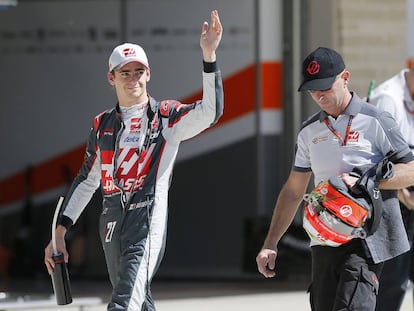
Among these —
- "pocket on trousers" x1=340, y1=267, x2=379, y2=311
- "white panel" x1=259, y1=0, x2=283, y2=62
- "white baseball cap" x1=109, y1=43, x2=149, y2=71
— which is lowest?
"pocket on trousers" x1=340, y1=267, x2=379, y2=311

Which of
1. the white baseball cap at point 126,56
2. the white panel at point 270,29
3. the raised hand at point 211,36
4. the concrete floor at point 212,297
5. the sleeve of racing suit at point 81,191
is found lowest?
the concrete floor at point 212,297

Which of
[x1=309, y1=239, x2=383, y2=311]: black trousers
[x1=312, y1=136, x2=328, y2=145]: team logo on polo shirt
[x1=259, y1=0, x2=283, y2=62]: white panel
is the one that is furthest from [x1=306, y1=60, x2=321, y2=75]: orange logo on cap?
[x1=259, y1=0, x2=283, y2=62]: white panel

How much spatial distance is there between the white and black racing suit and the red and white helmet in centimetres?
70

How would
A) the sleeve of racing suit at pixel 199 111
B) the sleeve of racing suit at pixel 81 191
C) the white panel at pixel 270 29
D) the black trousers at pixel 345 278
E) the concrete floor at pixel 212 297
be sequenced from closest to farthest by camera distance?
the black trousers at pixel 345 278 < the sleeve of racing suit at pixel 199 111 < the sleeve of racing suit at pixel 81 191 < the concrete floor at pixel 212 297 < the white panel at pixel 270 29

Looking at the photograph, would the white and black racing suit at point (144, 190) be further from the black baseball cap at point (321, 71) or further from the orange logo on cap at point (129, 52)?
the black baseball cap at point (321, 71)

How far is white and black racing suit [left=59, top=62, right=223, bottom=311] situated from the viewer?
A: 5379 millimetres

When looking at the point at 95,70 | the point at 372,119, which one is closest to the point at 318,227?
the point at 372,119

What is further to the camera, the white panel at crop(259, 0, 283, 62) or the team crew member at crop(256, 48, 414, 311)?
the white panel at crop(259, 0, 283, 62)

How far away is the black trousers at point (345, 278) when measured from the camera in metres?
5.20

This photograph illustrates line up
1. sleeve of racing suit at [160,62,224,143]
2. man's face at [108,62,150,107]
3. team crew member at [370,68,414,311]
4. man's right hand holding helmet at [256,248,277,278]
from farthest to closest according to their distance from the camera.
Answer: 1. team crew member at [370,68,414,311]
2. man's face at [108,62,150,107]
3. man's right hand holding helmet at [256,248,277,278]
4. sleeve of racing suit at [160,62,224,143]

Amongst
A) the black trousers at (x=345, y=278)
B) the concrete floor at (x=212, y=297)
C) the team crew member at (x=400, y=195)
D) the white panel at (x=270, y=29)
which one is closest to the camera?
the black trousers at (x=345, y=278)

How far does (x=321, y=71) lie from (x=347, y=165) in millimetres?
475

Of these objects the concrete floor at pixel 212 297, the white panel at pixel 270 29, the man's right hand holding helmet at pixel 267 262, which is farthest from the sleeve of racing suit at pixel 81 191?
the white panel at pixel 270 29

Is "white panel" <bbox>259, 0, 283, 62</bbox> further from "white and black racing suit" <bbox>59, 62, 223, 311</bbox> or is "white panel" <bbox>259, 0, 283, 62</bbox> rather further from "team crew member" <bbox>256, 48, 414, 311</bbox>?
"team crew member" <bbox>256, 48, 414, 311</bbox>
